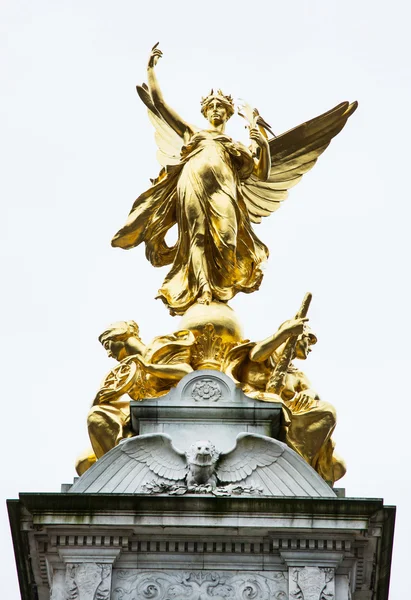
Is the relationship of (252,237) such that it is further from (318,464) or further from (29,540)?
(29,540)

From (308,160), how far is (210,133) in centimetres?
220

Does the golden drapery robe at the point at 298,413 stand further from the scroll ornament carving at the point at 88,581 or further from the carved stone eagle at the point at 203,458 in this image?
the scroll ornament carving at the point at 88,581

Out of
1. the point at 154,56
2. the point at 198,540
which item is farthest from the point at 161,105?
the point at 198,540

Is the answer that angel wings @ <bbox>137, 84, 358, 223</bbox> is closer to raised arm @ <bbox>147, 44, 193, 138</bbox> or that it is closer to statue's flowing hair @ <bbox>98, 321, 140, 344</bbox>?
raised arm @ <bbox>147, 44, 193, 138</bbox>

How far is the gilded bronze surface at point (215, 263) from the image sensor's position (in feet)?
94.5

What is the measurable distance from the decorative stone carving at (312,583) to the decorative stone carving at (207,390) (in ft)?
10.7

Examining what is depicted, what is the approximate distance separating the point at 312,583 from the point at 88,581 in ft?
9.66

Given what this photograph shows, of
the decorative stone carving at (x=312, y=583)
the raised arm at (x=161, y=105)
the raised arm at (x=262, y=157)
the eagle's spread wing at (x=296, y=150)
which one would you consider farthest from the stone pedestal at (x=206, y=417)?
the raised arm at (x=161, y=105)

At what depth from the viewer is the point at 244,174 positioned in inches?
1254

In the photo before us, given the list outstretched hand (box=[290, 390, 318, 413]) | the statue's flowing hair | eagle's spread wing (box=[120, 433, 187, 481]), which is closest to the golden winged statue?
the statue's flowing hair

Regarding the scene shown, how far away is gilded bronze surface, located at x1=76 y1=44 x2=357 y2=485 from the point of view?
28812 millimetres

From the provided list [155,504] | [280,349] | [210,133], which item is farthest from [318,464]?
[210,133]

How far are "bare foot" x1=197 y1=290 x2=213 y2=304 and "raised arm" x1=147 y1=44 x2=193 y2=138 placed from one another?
3256 mm

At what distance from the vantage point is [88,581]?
84.4ft
